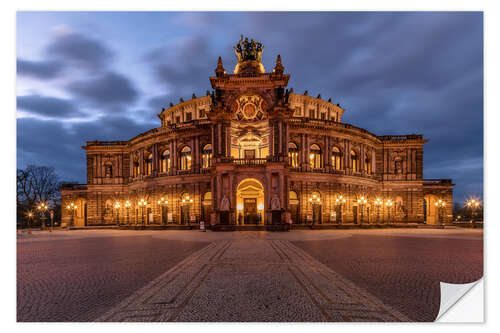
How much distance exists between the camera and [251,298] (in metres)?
6.27

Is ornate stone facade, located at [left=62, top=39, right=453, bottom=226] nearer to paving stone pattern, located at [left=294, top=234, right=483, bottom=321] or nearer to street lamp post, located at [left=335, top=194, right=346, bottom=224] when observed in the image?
street lamp post, located at [left=335, top=194, right=346, bottom=224]

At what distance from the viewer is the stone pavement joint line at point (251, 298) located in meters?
5.43

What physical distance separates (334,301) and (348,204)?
35190 millimetres

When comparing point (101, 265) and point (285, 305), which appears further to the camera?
point (101, 265)

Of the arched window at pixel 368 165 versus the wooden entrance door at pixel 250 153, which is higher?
the wooden entrance door at pixel 250 153

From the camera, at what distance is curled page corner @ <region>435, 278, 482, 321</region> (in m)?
6.00

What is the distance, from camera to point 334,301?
614 centimetres

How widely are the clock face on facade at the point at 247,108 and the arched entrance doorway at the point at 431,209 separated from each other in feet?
121

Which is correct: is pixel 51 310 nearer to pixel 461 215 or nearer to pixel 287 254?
pixel 287 254

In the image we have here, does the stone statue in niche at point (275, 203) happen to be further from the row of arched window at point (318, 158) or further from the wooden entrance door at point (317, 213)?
the wooden entrance door at point (317, 213)

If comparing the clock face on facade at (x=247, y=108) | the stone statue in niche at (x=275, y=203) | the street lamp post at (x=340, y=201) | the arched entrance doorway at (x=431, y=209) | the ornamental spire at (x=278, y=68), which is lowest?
the arched entrance doorway at (x=431, y=209)

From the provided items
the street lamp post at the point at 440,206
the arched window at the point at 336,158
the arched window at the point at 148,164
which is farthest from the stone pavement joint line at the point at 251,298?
the street lamp post at the point at 440,206
